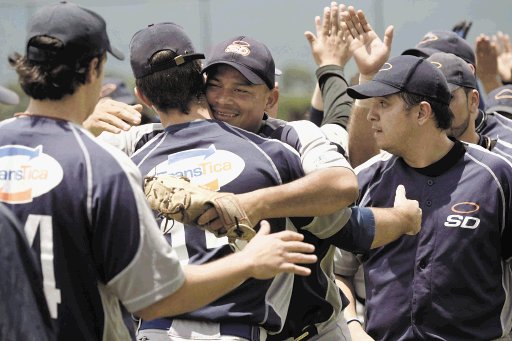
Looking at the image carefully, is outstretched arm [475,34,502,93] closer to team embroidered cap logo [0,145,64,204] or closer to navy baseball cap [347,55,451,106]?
navy baseball cap [347,55,451,106]

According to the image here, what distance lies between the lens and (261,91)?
4.42m

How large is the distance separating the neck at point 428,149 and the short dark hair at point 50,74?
6.78 ft

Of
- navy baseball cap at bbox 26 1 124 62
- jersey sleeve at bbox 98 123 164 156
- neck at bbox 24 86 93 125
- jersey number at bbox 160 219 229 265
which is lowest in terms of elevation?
jersey number at bbox 160 219 229 265

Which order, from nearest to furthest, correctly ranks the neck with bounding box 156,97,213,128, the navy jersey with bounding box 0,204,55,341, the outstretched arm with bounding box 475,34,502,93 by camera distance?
the navy jersey with bounding box 0,204,55,341
the neck with bounding box 156,97,213,128
the outstretched arm with bounding box 475,34,502,93

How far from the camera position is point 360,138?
5.45 metres

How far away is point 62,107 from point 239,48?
1.26 m

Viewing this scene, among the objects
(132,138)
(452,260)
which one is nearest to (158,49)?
(132,138)

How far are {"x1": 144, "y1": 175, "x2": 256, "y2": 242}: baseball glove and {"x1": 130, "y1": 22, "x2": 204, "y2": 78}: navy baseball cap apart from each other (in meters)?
0.69

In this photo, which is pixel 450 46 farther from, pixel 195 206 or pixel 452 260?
pixel 195 206

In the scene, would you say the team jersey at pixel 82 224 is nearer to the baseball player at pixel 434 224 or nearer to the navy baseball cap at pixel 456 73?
the baseball player at pixel 434 224

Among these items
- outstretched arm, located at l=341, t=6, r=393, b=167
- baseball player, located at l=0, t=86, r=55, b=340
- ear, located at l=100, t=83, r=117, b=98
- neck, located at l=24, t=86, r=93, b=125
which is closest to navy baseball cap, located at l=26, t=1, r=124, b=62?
neck, located at l=24, t=86, r=93, b=125

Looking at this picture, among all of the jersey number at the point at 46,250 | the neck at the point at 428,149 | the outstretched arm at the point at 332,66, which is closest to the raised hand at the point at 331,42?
the outstretched arm at the point at 332,66

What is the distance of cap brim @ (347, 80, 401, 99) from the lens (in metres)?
4.86

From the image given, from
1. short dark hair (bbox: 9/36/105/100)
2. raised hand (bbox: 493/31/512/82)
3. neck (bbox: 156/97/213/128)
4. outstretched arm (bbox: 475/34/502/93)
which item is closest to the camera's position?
short dark hair (bbox: 9/36/105/100)
